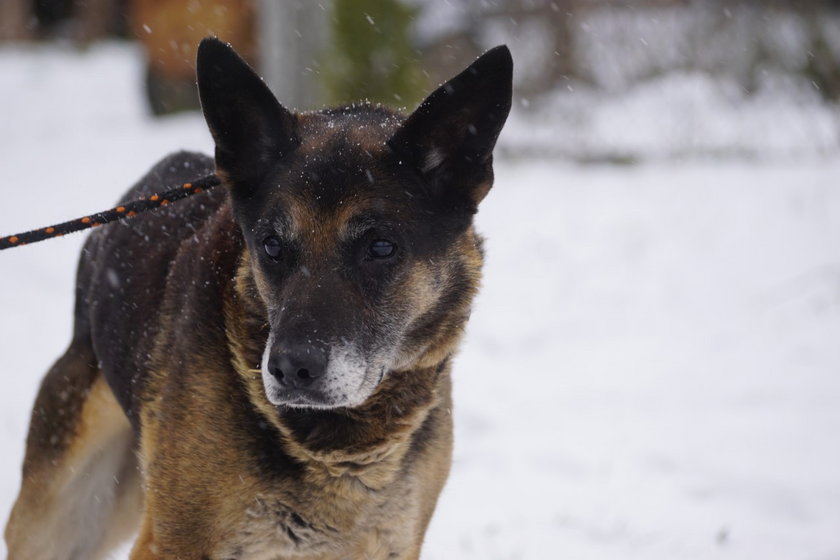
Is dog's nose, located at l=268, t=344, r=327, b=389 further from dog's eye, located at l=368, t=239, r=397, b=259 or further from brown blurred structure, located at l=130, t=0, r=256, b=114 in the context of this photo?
brown blurred structure, located at l=130, t=0, r=256, b=114

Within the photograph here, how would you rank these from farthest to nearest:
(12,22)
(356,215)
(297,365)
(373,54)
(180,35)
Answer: (12,22)
(180,35)
(373,54)
(356,215)
(297,365)

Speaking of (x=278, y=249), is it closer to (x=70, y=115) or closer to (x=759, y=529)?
(x=759, y=529)

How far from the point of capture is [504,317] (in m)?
6.28

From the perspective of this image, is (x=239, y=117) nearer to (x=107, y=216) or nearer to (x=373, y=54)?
(x=107, y=216)

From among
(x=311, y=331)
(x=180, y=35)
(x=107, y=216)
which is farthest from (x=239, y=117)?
(x=180, y=35)

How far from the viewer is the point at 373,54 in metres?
9.69

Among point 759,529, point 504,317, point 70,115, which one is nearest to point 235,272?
point 759,529

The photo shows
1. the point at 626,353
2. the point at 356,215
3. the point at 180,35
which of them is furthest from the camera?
the point at 180,35

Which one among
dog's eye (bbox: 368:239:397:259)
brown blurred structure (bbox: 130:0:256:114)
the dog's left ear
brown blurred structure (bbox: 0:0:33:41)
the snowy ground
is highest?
brown blurred structure (bbox: 0:0:33:41)

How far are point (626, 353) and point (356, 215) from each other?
3.82 meters

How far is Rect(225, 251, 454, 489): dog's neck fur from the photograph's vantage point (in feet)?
7.81

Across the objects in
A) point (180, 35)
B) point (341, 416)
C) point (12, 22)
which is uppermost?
point (12, 22)

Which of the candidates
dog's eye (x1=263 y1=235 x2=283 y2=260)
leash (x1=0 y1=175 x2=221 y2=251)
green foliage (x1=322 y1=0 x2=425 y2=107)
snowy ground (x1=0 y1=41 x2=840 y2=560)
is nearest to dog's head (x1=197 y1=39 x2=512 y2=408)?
dog's eye (x1=263 y1=235 x2=283 y2=260)

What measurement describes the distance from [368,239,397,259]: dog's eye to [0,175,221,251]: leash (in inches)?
23.3
